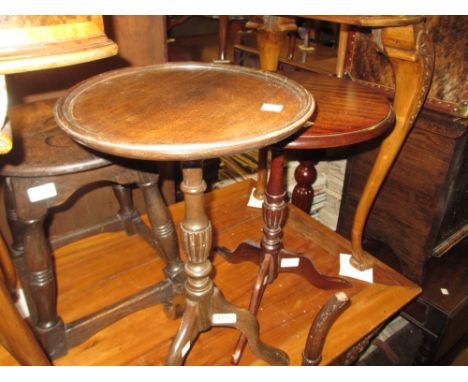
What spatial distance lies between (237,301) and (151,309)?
0.29 m

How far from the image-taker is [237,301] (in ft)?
4.44

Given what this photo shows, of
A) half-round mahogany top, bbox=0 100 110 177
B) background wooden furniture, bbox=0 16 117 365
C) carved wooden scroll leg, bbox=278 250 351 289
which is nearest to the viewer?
background wooden furniture, bbox=0 16 117 365

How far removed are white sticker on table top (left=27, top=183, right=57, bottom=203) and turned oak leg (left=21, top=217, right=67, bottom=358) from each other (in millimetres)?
65

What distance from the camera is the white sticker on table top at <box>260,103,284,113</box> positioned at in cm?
78

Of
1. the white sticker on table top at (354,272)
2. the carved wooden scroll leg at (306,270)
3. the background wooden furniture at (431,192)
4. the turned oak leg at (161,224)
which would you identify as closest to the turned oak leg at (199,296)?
the turned oak leg at (161,224)

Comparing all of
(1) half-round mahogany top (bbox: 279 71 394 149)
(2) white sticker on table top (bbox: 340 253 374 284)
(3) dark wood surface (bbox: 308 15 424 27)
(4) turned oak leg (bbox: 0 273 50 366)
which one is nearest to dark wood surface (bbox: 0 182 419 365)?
(2) white sticker on table top (bbox: 340 253 374 284)

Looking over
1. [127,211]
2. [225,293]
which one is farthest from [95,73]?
[225,293]

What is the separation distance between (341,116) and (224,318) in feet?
2.08

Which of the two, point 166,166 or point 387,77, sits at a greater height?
point 387,77

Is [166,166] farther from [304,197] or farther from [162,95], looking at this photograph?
[162,95]

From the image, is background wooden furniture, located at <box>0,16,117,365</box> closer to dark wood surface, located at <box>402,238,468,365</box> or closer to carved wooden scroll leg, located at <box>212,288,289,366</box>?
carved wooden scroll leg, located at <box>212,288,289,366</box>

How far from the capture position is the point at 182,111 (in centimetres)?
78

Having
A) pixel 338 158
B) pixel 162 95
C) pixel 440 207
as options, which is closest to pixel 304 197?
pixel 338 158

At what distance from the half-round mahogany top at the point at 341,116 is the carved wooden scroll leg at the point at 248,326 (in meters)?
0.46
